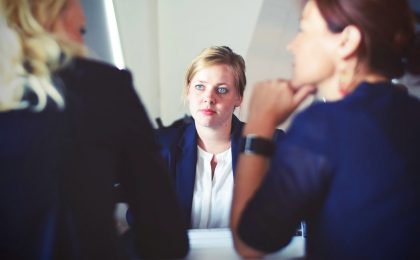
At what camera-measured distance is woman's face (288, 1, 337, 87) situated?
2.41ft

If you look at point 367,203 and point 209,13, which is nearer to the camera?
point 367,203

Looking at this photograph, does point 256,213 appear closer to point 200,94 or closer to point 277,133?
point 277,133

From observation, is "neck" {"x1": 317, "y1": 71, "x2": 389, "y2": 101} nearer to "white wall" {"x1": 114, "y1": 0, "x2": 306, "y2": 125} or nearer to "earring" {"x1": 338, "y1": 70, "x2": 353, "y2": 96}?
"earring" {"x1": 338, "y1": 70, "x2": 353, "y2": 96}

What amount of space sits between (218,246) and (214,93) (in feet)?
1.18

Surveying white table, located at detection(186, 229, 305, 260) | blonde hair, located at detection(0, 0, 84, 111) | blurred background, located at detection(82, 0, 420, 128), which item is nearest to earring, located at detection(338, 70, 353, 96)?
blurred background, located at detection(82, 0, 420, 128)

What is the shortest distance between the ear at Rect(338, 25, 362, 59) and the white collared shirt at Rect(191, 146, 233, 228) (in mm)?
341

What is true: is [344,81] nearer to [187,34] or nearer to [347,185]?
[347,185]

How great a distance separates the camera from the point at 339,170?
24.6 inches

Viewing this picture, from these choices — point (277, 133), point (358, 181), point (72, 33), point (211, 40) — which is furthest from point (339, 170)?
point (72, 33)

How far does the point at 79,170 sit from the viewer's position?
612mm

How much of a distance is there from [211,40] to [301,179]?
445 mm

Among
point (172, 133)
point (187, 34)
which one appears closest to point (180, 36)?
point (187, 34)

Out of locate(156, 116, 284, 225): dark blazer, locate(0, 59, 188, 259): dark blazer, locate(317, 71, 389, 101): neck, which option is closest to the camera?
locate(0, 59, 188, 259): dark blazer

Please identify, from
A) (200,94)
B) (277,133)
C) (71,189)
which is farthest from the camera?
(200,94)
